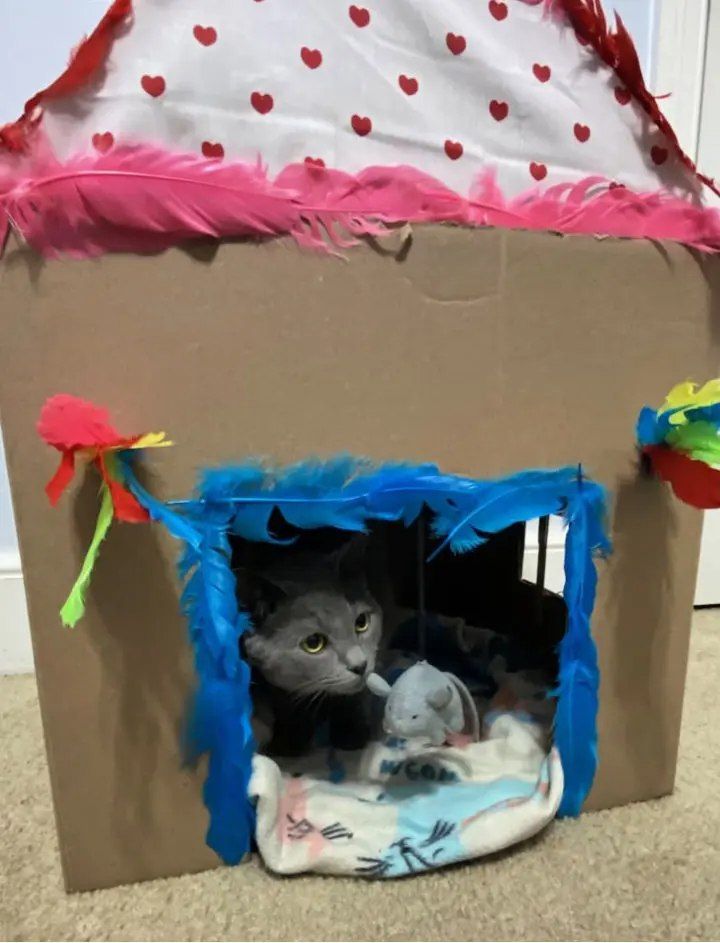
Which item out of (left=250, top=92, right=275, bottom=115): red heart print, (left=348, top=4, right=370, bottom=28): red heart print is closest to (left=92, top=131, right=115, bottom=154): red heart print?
(left=250, top=92, right=275, bottom=115): red heart print

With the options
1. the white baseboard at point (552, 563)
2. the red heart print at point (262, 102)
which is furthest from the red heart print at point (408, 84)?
the white baseboard at point (552, 563)

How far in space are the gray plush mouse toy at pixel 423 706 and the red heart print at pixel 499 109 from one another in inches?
19.6

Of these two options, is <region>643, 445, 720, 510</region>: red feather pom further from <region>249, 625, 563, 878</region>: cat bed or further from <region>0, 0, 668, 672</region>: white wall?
<region>0, 0, 668, 672</region>: white wall

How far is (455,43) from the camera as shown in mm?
663

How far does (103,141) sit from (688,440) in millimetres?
532

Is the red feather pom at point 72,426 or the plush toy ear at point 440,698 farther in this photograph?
the plush toy ear at point 440,698

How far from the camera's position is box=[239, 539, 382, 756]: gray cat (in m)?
0.75

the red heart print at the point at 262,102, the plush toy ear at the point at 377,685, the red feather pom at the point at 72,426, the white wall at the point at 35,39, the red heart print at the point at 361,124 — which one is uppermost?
the white wall at the point at 35,39

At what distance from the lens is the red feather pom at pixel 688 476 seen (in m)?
0.70

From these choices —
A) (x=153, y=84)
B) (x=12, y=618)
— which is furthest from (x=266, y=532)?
(x=12, y=618)

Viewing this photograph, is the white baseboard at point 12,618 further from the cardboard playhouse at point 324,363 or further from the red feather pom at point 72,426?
the red feather pom at point 72,426

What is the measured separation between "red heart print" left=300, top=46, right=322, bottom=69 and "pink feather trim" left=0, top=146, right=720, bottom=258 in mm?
77

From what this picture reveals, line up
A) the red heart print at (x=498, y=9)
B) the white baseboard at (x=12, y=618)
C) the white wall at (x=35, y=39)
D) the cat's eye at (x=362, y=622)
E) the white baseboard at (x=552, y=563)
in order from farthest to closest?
the white baseboard at (x=552, y=563) < the white baseboard at (x=12, y=618) < the white wall at (x=35, y=39) < the cat's eye at (x=362, y=622) < the red heart print at (x=498, y=9)

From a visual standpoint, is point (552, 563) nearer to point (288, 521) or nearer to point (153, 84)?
point (288, 521)
